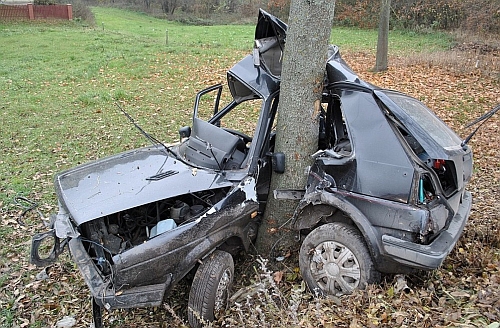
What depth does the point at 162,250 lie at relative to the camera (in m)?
3.52

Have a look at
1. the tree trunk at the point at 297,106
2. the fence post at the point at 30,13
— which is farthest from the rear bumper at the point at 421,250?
the fence post at the point at 30,13

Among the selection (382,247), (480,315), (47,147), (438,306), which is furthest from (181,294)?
(47,147)

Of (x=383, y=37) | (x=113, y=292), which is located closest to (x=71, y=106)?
(x=113, y=292)

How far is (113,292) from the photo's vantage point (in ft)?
11.1

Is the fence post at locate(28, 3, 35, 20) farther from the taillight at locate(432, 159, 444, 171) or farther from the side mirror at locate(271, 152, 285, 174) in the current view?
the taillight at locate(432, 159, 444, 171)

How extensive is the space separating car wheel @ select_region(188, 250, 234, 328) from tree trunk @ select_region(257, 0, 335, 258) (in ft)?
2.93

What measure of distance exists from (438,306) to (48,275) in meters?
3.75

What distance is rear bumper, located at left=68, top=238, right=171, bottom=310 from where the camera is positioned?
11.0ft

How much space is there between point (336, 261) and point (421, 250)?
0.73m

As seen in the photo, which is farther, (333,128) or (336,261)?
(333,128)

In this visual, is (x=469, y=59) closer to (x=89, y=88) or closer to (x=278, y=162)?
(x=89, y=88)

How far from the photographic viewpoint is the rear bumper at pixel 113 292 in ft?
11.0

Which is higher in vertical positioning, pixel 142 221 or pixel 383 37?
pixel 383 37

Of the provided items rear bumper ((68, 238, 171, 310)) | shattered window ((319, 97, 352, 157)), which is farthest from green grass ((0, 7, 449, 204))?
shattered window ((319, 97, 352, 157))
